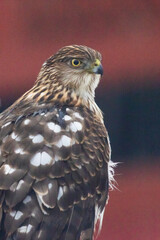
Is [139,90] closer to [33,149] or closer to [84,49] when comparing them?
[84,49]

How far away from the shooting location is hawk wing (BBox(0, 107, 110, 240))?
4.80m

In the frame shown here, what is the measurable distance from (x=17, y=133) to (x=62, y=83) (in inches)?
21.6

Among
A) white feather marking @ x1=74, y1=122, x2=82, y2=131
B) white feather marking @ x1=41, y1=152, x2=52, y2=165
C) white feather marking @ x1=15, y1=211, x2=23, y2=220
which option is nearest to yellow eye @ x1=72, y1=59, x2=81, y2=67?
white feather marking @ x1=74, y1=122, x2=82, y2=131

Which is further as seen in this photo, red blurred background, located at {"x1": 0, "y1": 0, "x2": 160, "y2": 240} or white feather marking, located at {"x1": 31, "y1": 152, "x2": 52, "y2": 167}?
red blurred background, located at {"x1": 0, "y1": 0, "x2": 160, "y2": 240}

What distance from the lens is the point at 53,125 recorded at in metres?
5.00

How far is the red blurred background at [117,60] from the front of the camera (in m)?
7.01

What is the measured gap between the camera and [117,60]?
23.2ft

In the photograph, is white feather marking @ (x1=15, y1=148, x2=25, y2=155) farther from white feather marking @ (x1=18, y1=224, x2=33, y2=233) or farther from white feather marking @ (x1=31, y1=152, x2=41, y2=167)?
white feather marking @ (x1=18, y1=224, x2=33, y2=233)

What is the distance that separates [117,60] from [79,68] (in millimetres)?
1719

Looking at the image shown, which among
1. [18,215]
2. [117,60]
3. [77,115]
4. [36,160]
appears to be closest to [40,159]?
[36,160]

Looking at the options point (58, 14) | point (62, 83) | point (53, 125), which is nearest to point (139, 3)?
point (58, 14)

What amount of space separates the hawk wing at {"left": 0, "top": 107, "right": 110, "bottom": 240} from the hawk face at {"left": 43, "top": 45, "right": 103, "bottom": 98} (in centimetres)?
23

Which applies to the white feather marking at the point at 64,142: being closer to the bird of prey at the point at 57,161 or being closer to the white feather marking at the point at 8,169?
the bird of prey at the point at 57,161

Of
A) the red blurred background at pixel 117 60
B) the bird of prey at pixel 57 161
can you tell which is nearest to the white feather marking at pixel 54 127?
the bird of prey at pixel 57 161
